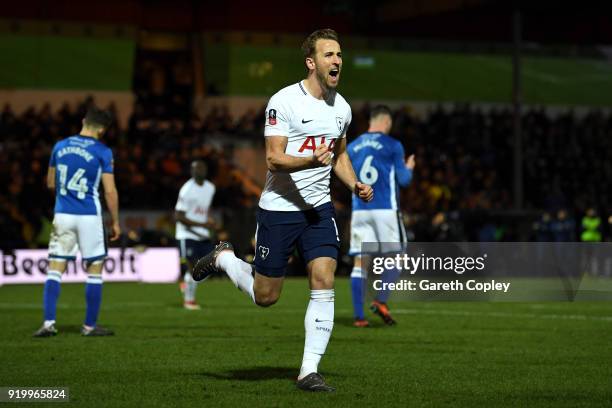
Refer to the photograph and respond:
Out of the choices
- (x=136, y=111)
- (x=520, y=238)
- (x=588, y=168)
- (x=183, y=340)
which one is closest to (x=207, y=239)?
(x=183, y=340)

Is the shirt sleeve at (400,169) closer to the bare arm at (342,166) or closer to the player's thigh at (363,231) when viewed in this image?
the player's thigh at (363,231)

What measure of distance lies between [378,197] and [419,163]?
791 inches

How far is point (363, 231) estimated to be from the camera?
14156 mm

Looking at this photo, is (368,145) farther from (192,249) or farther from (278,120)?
(278,120)

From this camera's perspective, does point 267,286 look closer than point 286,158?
No

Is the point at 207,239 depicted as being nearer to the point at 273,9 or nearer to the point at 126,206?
the point at 126,206

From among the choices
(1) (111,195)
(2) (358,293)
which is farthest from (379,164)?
(1) (111,195)

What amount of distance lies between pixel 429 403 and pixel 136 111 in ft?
90.2

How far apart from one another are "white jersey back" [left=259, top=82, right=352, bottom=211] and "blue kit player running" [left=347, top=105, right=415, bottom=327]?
537 centimetres

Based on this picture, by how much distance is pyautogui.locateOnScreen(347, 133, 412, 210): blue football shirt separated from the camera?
1394 cm

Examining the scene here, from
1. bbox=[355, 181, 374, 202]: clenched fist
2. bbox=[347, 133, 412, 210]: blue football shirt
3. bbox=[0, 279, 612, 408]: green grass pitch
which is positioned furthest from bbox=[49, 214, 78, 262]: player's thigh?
bbox=[355, 181, 374, 202]: clenched fist

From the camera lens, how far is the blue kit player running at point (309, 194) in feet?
27.1

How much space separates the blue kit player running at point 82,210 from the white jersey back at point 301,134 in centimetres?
429

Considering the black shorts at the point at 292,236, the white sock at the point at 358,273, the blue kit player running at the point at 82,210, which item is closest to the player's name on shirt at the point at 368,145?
the white sock at the point at 358,273
